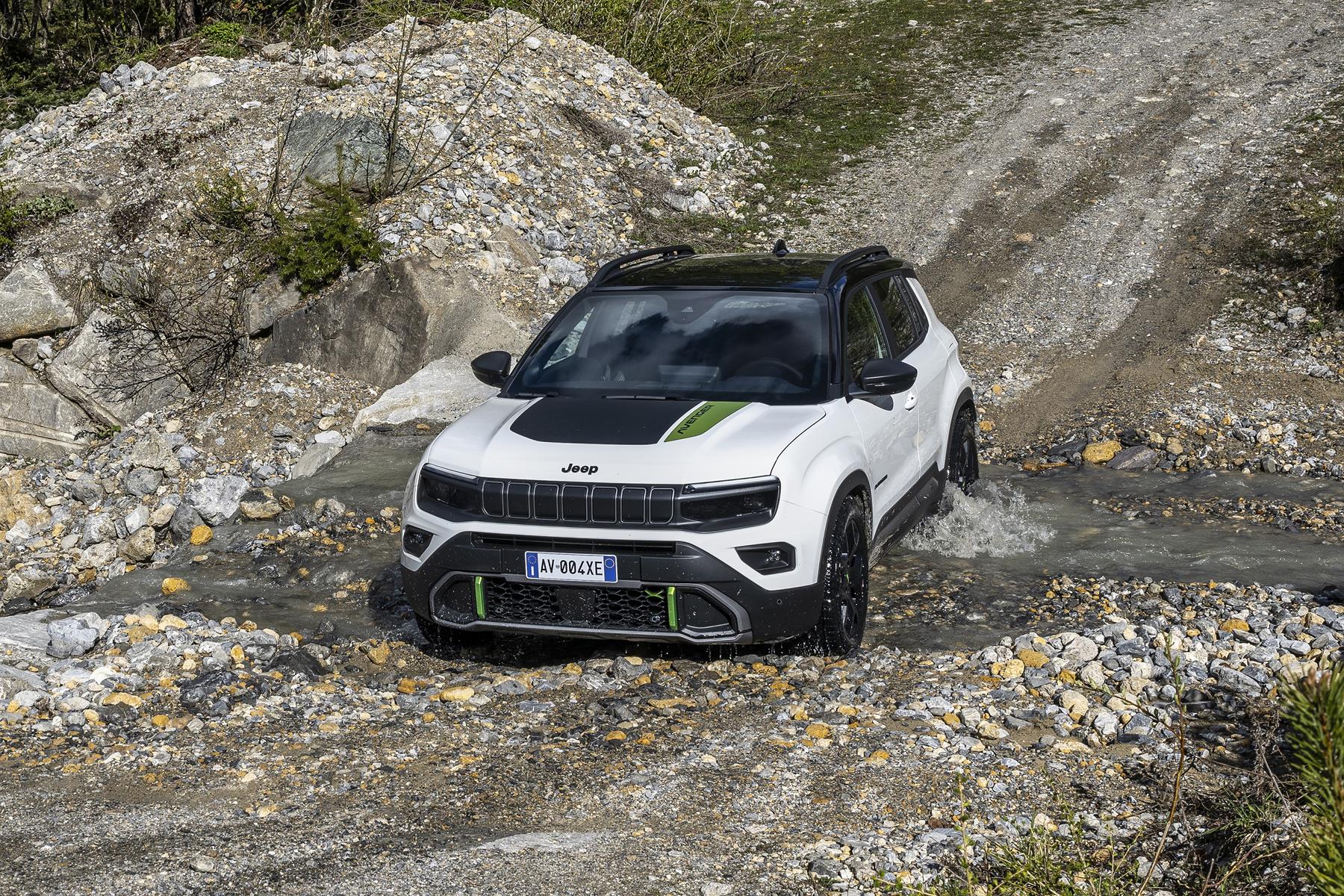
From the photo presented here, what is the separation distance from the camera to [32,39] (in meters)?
18.8

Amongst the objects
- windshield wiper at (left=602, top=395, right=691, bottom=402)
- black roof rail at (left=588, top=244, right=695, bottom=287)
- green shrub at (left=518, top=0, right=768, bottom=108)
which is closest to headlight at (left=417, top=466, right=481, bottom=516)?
windshield wiper at (left=602, top=395, right=691, bottom=402)

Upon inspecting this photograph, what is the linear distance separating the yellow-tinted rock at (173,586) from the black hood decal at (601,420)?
2708 mm

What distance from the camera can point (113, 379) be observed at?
12.1 m

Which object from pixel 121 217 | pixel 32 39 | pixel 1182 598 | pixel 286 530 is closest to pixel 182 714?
pixel 286 530

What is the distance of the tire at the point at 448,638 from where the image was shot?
19.7 ft

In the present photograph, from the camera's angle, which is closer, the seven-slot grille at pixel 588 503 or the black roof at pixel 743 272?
the seven-slot grille at pixel 588 503

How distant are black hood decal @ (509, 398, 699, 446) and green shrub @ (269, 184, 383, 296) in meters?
6.20

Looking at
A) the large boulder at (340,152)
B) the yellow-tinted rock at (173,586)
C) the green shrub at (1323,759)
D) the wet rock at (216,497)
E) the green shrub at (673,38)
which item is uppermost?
the green shrub at (673,38)

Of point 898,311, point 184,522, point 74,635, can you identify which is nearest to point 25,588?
point 184,522

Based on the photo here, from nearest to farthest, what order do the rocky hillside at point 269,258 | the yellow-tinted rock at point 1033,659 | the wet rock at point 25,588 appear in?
1. the yellow-tinted rock at point 1033,659
2. the wet rock at point 25,588
3. the rocky hillside at point 269,258

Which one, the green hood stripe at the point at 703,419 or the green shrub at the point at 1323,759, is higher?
the green shrub at the point at 1323,759

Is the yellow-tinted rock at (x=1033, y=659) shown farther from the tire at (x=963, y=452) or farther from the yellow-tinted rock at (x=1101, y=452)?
the yellow-tinted rock at (x=1101, y=452)

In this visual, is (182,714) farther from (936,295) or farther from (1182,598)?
(936,295)

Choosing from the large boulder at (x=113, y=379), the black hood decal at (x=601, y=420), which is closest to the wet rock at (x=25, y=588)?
the large boulder at (x=113, y=379)
